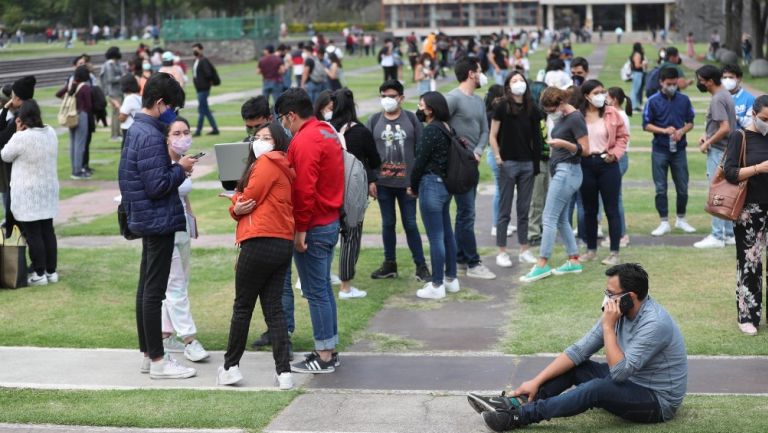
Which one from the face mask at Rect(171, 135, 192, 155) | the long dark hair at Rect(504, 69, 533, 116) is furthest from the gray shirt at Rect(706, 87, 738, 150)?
the face mask at Rect(171, 135, 192, 155)

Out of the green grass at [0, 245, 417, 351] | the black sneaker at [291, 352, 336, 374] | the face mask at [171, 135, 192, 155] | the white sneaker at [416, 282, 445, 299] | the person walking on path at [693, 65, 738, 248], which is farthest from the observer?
the person walking on path at [693, 65, 738, 248]

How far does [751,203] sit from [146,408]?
475 cm

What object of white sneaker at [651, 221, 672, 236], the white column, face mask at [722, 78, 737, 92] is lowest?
white sneaker at [651, 221, 672, 236]

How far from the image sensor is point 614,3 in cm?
11400

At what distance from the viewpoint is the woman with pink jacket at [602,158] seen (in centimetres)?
1126

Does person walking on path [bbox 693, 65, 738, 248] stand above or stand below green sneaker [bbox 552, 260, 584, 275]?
above

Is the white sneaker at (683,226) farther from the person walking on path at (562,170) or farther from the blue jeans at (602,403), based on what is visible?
the blue jeans at (602,403)

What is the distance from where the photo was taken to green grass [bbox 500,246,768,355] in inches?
345

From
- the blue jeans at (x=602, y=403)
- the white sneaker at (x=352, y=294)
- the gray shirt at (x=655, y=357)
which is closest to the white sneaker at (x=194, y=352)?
the white sneaker at (x=352, y=294)

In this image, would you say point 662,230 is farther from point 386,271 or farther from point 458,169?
point 458,169

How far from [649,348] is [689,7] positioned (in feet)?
258

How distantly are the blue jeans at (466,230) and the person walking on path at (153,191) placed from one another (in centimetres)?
357

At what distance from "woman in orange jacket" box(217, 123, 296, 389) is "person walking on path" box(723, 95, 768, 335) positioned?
11.4 feet

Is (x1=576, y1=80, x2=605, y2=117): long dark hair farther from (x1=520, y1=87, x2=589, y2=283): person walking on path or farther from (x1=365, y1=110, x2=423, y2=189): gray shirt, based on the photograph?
(x1=365, y1=110, x2=423, y2=189): gray shirt
